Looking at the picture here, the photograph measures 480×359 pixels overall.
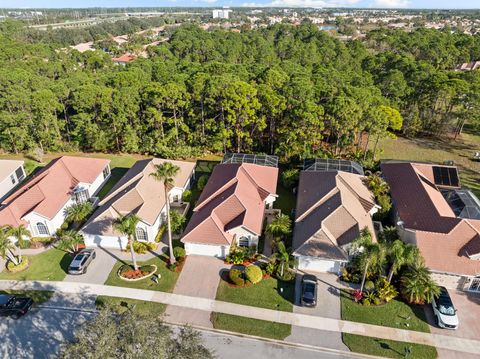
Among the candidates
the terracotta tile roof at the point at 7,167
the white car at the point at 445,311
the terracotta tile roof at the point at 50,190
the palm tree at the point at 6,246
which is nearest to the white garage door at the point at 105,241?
the terracotta tile roof at the point at 50,190

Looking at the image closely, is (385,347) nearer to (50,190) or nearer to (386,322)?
(386,322)

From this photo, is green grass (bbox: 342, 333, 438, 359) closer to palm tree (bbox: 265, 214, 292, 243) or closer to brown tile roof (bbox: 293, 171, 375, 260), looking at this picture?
brown tile roof (bbox: 293, 171, 375, 260)

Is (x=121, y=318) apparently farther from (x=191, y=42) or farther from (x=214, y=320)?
(x=191, y=42)

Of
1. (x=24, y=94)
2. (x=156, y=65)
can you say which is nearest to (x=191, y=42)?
(x=156, y=65)

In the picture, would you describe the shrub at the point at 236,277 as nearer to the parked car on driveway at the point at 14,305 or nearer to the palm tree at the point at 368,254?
the palm tree at the point at 368,254

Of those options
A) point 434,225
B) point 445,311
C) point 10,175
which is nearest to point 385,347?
point 445,311

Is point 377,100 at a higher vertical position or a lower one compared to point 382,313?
higher
